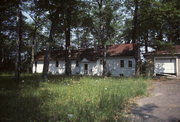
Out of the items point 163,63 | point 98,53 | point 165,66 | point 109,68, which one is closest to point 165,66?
point 165,66

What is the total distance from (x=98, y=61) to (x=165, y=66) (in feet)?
36.8

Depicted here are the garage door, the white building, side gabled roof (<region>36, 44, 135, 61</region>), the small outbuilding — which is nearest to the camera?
the small outbuilding

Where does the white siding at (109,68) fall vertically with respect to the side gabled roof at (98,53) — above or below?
below

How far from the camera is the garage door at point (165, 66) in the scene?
2489 centimetres

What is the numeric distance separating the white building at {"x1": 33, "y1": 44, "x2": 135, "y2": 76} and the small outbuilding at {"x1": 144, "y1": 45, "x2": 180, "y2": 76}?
10.4 ft

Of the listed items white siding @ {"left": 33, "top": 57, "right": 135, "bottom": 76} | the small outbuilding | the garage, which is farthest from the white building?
the garage

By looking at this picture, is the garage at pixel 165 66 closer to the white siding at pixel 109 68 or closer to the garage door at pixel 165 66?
the garage door at pixel 165 66

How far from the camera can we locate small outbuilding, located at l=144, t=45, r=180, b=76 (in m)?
24.3

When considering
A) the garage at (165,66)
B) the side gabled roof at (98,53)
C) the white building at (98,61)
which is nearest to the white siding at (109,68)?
the white building at (98,61)

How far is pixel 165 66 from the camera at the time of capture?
83.7 feet

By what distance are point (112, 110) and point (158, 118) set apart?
1.60 meters

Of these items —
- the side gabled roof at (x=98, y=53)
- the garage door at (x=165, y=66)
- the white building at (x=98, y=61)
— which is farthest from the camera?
the side gabled roof at (x=98, y=53)

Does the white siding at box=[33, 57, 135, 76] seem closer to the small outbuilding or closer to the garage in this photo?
the small outbuilding

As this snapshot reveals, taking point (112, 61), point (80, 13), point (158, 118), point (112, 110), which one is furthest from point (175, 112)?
point (112, 61)
